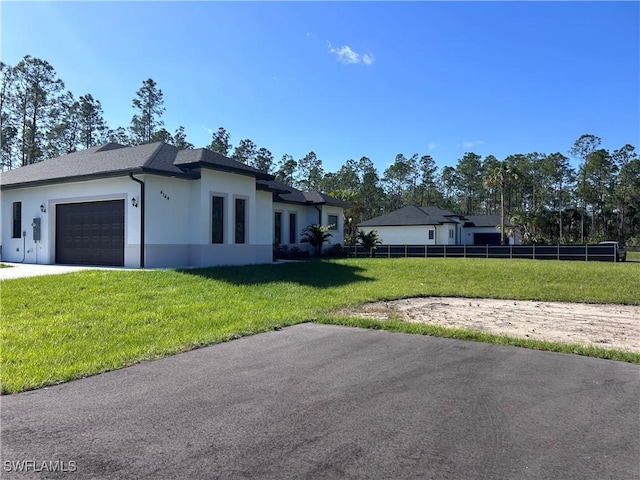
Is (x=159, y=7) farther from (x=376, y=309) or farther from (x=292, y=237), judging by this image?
(x=292, y=237)

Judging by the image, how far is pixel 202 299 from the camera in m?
9.66

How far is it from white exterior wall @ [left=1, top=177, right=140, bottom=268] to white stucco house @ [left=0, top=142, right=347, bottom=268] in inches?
1.4

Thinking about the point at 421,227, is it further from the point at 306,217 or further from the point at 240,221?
the point at 240,221

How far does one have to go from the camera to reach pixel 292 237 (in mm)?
24984

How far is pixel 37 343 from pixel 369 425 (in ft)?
16.3

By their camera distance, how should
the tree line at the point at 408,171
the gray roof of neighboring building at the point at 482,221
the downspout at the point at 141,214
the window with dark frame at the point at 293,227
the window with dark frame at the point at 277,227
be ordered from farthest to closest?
the gray roof of neighboring building at the point at 482,221 < the tree line at the point at 408,171 < the window with dark frame at the point at 293,227 < the window with dark frame at the point at 277,227 < the downspout at the point at 141,214

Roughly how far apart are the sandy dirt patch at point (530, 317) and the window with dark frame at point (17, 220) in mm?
15718

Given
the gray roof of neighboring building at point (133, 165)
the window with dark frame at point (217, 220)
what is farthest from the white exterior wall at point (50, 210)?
the window with dark frame at point (217, 220)

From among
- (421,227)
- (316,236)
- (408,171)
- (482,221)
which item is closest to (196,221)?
(316,236)

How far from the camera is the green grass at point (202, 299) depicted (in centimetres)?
566

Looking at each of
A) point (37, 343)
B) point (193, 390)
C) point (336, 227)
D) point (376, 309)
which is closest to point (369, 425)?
point (193, 390)

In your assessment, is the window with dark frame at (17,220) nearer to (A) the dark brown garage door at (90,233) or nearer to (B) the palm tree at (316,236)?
(A) the dark brown garage door at (90,233)

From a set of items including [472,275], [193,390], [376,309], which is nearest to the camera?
[193,390]

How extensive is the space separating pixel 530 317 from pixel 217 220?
1070 cm
